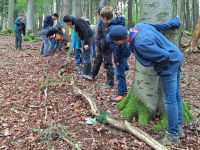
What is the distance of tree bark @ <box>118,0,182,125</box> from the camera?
3025 millimetres

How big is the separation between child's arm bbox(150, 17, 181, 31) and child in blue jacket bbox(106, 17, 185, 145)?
374 millimetres

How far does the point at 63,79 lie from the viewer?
548 centimetres

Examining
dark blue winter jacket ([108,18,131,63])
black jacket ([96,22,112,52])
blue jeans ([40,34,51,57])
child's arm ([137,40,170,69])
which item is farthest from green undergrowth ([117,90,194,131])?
blue jeans ([40,34,51,57])

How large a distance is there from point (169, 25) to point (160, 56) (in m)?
0.92

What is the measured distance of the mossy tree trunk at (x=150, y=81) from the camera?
3.03 meters

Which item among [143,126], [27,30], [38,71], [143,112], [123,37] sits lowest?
[143,126]

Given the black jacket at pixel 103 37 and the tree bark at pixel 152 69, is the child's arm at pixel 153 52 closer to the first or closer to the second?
the tree bark at pixel 152 69

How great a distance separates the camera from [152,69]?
310 centimetres

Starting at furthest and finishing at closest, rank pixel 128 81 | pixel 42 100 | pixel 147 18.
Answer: pixel 128 81, pixel 42 100, pixel 147 18

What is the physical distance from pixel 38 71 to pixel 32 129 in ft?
12.5

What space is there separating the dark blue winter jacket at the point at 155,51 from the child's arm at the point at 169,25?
44 centimetres

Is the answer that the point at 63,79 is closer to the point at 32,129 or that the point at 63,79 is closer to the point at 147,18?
the point at 32,129

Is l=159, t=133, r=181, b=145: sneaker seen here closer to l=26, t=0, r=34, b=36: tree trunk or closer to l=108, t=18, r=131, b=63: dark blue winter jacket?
l=108, t=18, r=131, b=63: dark blue winter jacket

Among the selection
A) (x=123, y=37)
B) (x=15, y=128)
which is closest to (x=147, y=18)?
(x=123, y=37)
